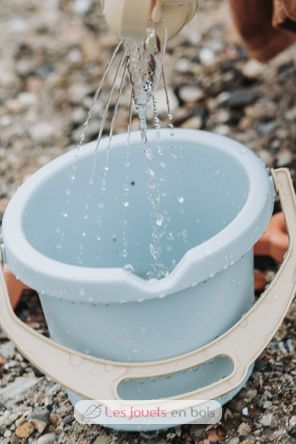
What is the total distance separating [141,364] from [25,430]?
25 cm

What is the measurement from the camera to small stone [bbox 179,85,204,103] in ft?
6.21

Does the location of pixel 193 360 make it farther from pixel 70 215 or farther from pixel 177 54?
pixel 177 54

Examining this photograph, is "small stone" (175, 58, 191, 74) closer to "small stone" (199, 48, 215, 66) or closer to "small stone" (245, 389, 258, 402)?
"small stone" (199, 48, 215, 66)

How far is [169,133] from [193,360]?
340mm

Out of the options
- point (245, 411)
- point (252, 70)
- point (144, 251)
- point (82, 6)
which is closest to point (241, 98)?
point (252, 70)

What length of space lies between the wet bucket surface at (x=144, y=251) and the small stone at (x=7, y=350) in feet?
0.64

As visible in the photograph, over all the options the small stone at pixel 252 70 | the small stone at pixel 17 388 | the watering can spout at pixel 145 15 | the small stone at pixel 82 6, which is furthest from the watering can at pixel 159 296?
the small stone at pixel 82 6

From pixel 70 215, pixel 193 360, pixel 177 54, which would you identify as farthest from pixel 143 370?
pixel 177 54

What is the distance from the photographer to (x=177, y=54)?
82.3 inches

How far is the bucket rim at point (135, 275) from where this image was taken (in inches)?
37.5

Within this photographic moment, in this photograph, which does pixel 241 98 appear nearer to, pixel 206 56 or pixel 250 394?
pixel 206 56

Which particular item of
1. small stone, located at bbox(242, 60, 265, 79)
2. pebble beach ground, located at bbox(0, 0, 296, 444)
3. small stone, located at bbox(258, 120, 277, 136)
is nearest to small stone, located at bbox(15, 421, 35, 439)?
pebble beach ground, located at bbox(0, 0, 296, 444)

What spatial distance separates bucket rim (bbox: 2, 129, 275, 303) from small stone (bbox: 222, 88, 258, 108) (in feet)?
2.38

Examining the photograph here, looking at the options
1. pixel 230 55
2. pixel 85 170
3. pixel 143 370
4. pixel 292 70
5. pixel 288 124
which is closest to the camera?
pixel 143 370
